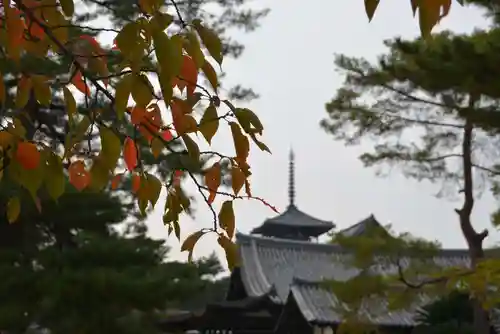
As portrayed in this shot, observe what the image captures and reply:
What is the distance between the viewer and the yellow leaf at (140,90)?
3.68ft

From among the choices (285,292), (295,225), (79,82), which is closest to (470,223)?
(285,292)

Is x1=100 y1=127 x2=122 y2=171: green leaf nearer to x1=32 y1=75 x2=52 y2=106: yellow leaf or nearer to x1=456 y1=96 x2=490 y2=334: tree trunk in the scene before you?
x1=32 y1=75 x2=52 y2=106: yellow leaf

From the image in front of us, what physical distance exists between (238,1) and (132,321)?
3.32 meters

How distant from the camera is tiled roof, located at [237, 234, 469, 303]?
12.3m

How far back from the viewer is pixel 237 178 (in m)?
A: 1.35

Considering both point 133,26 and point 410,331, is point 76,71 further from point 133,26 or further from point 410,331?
point 410,331

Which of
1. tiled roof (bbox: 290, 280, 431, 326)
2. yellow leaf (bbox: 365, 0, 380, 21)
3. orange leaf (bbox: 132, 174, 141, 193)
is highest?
tiled roof (bbox: 290, 280, 431, 326)

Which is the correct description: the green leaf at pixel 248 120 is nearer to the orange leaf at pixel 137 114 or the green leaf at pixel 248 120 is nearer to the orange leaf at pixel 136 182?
the orange leaf at pixel 137 114

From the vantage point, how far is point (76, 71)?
1.33 metres

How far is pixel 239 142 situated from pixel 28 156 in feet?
1.09

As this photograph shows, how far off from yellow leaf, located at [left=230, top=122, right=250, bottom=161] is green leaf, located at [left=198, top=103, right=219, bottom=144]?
0.03m

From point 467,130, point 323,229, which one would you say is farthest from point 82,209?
point 323,229

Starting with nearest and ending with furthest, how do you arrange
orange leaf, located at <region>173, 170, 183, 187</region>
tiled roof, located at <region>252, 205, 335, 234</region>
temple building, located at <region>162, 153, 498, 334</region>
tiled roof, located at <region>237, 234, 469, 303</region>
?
orange leaf, located at <region>173, 170, 183, 187</region> → temple building, located at <region>162, 153, 498, 334</region> → tiled roof, located at <region>237, 234, 469, 303</region> → tiled roof, located at <region>252, 205, 335, 234</region>

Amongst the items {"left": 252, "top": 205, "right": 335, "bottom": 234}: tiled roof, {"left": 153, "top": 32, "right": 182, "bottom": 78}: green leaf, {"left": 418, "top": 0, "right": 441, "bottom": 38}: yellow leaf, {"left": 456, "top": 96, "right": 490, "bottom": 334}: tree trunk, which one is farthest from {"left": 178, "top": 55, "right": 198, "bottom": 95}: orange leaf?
{"left": 252, "top": 205, "right": 335, "bottom": 234}: tiled roof
